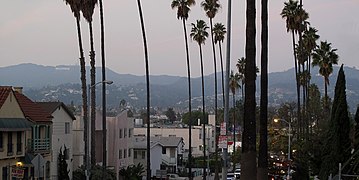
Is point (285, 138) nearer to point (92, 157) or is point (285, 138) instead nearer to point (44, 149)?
point (92, 157)

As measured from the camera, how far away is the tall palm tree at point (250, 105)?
17422mm

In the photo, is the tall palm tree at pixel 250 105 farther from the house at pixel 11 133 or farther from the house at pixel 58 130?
the house at pixel 58 130

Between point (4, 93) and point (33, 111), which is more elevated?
point (4, 93)

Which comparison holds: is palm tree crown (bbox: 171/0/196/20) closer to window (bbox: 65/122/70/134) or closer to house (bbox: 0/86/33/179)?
window (bbox: 65/122/70/134)

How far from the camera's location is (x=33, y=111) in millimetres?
46000

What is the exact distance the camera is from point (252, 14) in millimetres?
18500

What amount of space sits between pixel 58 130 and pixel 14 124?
14184mm

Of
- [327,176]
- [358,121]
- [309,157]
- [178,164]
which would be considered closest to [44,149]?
[309,157]

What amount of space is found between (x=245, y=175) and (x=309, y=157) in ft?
82.5

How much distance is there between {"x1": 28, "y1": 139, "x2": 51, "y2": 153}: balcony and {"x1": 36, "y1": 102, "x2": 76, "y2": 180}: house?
3513 mm

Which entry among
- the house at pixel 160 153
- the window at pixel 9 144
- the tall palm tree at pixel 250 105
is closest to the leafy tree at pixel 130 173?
the house at pixel 160 153

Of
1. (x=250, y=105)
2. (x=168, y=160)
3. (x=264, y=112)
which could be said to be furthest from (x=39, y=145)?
(x=168, y=160)

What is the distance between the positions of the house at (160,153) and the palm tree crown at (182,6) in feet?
64.3

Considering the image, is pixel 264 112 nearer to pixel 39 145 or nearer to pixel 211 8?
pixel 39 145
